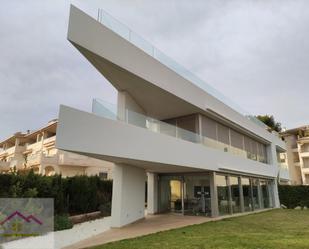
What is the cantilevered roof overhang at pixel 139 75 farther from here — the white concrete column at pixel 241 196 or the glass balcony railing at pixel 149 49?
the white concrete column at pixel 241 196

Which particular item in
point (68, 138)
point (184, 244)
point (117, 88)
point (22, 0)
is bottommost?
point (184, 244)

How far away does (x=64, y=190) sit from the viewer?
13656 mm

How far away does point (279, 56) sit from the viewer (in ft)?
51.1

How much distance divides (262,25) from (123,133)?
29.9 feet

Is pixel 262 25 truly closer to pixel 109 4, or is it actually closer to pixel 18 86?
pixel 109 4

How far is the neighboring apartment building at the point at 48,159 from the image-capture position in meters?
27.9

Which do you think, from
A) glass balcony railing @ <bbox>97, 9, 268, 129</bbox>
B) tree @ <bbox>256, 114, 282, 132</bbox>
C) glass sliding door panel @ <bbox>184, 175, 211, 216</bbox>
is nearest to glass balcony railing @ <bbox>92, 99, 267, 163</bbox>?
glass sliding door panel @ <bbox>184, 175, 211, 216</bbox>

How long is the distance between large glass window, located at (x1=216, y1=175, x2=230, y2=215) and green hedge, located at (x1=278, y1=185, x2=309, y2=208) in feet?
37.0

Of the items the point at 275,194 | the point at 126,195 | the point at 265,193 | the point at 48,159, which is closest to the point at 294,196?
the point at 275,194

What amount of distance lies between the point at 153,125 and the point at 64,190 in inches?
249

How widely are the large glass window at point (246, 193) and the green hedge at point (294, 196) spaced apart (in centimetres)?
707

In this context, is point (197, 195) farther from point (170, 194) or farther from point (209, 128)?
point (209, 128)

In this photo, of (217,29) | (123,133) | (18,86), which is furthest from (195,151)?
(18,86)

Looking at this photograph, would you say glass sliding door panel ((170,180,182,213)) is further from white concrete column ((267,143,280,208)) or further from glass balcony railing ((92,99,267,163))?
white concrete column ((267,143,280,208))
